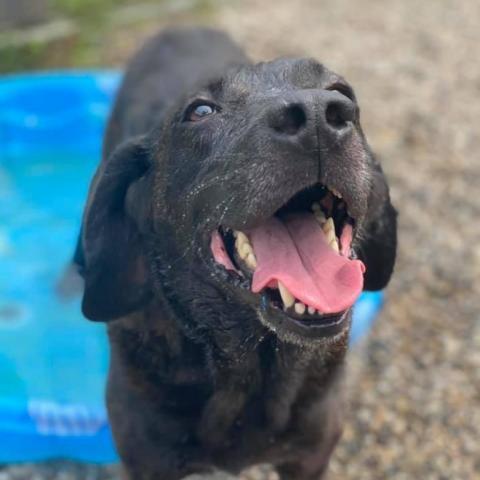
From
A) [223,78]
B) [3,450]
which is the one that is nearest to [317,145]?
[223,78]

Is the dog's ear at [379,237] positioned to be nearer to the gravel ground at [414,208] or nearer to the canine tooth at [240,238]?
the canine tooth at [240,238]

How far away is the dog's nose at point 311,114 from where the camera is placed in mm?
2424

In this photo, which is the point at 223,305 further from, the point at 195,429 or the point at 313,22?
the point at 313,22

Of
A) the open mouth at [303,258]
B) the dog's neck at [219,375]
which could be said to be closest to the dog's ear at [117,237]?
the dog's neck at [219,375]

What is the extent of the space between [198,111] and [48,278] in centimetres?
274

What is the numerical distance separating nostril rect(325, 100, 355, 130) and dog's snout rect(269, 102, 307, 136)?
0.07 metres

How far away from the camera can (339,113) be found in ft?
8.24

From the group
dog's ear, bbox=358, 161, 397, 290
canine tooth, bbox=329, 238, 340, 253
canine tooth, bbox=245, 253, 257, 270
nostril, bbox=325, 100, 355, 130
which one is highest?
nostril, bbox=325, 100, 355, 130

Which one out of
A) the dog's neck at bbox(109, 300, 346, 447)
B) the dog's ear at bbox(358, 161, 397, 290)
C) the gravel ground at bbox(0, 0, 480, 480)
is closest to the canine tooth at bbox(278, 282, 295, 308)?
the dog's neck at bbox(109, 300, 346, 447)

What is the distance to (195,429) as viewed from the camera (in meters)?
3.23

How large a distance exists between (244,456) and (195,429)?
7.9 inches

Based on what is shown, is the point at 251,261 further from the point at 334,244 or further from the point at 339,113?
the point at 339,113

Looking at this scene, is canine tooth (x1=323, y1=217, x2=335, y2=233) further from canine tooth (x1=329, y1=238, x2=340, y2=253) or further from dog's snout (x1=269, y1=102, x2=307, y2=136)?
dog's snout (x1=269, y1=102, x2=307, y2=136)

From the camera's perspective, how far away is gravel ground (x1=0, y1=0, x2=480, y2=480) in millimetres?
4215
